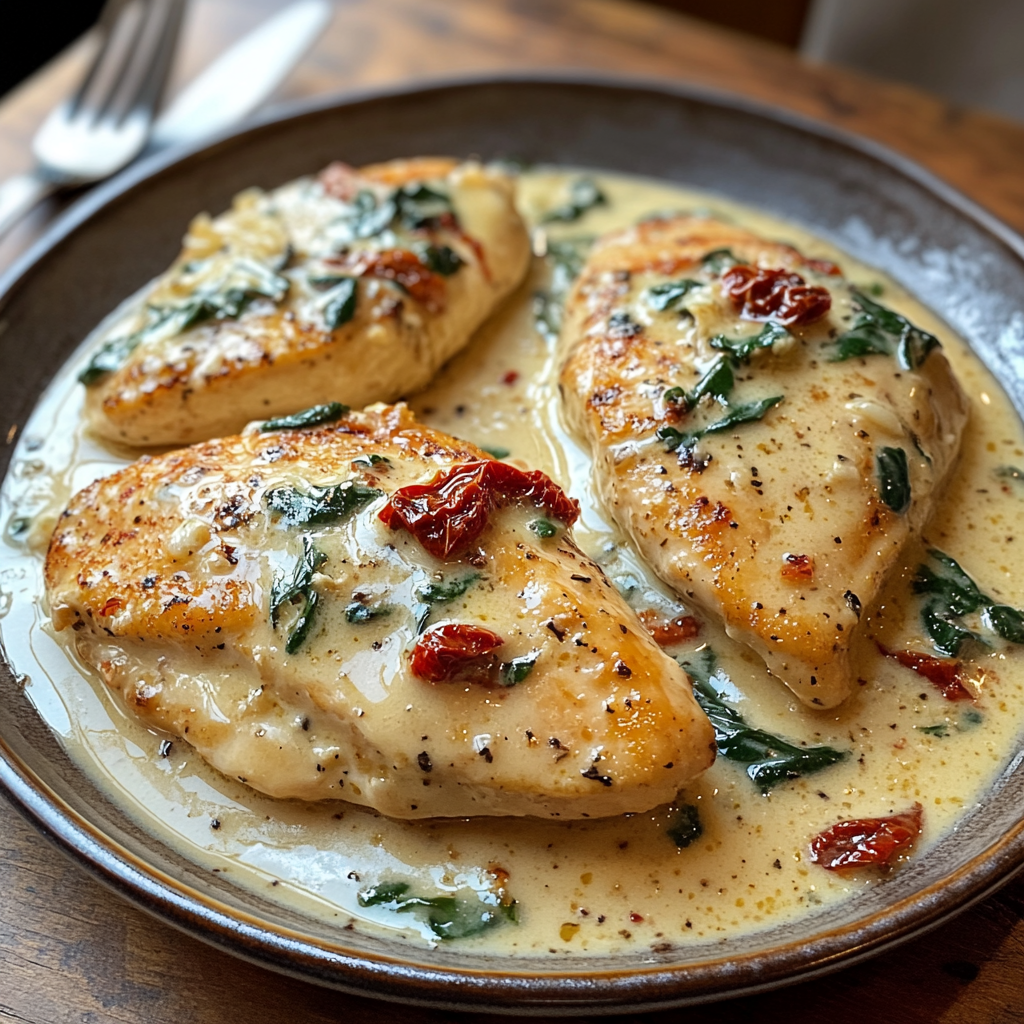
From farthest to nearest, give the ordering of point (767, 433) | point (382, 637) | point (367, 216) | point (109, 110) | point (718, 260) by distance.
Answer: point (109, 110)
point (367, 216)
point (718, 260)
point (767, 433)
point (382, 637)

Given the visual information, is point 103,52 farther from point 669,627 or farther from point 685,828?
point 685,828

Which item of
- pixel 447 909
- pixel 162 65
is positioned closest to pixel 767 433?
pixel 447 909

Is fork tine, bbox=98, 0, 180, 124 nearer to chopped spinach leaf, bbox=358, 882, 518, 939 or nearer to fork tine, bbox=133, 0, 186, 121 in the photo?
fork tine, bbox=133, 0, 186, 121

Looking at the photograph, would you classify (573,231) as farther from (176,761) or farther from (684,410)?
(176,761)

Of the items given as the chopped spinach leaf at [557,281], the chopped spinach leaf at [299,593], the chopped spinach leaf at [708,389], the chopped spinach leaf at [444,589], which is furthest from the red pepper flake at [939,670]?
the chopped spinach leaf at [557,281]

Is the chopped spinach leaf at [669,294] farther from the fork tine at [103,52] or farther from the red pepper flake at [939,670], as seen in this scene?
the fork tine at [103,52]
